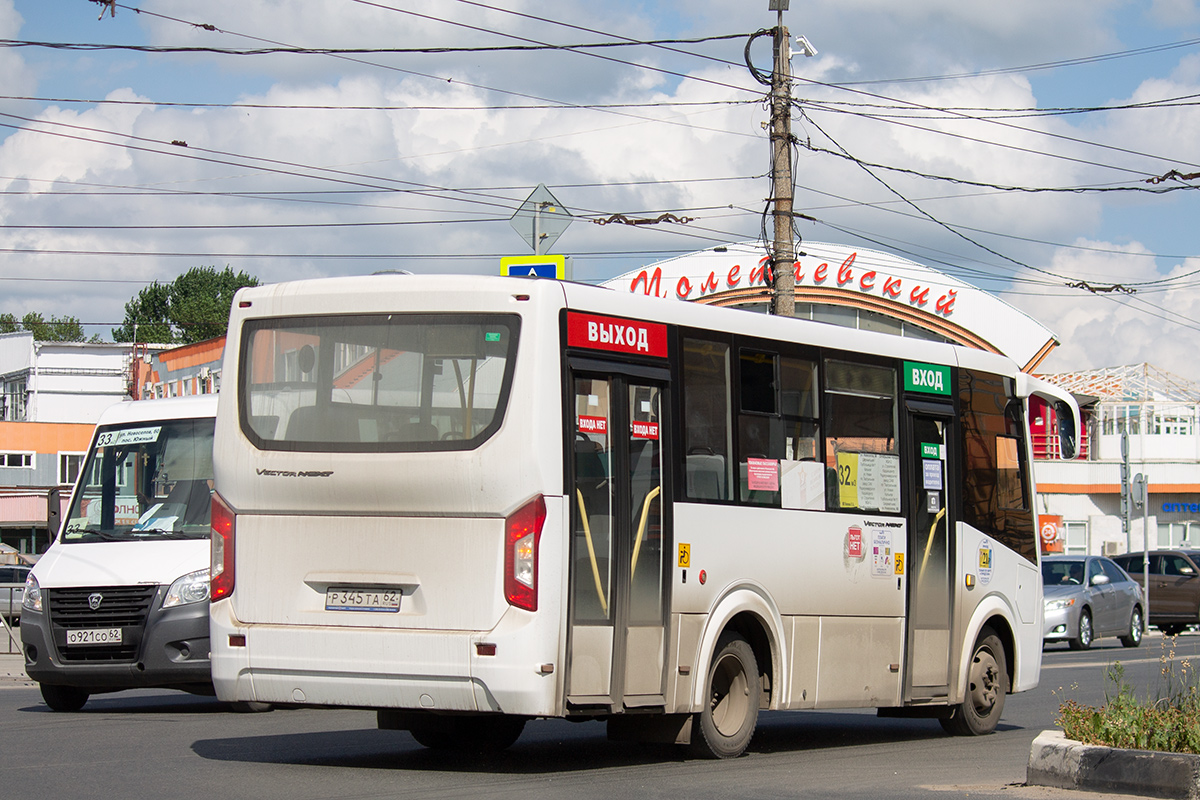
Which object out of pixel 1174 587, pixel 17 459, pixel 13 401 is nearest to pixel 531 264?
pixel 1174 587

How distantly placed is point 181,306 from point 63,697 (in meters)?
107

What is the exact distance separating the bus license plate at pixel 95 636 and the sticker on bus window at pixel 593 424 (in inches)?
234

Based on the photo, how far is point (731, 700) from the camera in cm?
1034

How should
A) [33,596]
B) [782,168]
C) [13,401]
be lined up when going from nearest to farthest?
1. [33,596]
2. [782,168]
3. [13,401]

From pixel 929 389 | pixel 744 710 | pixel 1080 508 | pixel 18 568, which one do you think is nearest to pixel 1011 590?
pixel 929 389

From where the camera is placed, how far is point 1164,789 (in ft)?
25.8

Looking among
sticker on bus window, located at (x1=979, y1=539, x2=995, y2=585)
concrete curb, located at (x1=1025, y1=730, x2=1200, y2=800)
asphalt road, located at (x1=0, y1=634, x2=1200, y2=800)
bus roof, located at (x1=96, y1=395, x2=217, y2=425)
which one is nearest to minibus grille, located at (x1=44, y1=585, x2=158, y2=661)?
asphalt road, located at (x1=0, y1=634, x2=1200, y2=800)

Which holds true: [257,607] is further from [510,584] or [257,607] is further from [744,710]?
[744,710]

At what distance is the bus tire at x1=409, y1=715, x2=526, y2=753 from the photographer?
10.5m

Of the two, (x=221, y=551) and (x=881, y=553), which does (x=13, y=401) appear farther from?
(x=221, y=551)

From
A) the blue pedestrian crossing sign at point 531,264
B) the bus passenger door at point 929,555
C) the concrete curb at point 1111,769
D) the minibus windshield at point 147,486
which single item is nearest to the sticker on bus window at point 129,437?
the minibus windshield at point 147,486

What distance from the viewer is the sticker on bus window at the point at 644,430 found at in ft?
31.0

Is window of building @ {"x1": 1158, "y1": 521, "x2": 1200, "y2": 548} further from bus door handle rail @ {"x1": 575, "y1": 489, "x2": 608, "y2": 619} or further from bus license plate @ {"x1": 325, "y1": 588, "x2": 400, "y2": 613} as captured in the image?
bus license plate @ {"x1": 325, "y1": 588, "x2": 400, "y2": 613}

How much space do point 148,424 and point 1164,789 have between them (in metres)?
9.63
